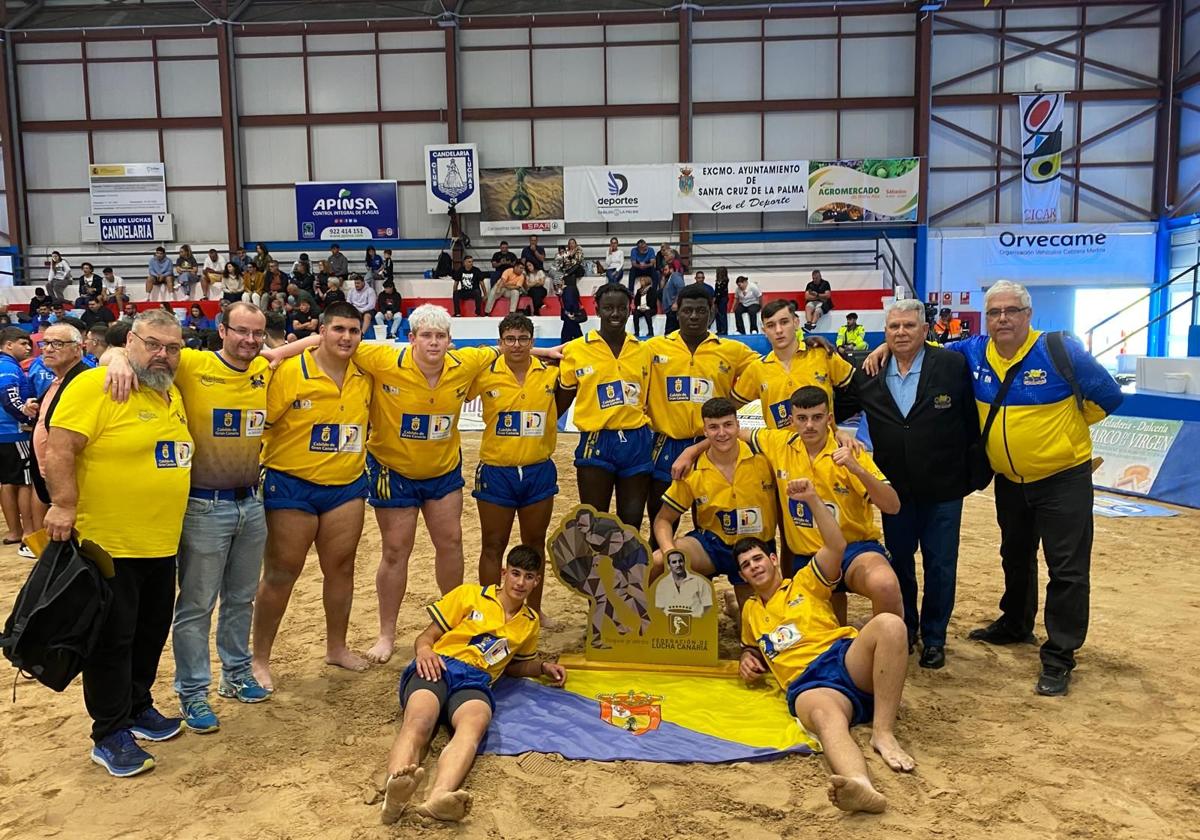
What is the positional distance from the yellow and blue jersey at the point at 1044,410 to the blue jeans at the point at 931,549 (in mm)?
471

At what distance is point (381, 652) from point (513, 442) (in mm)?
1536

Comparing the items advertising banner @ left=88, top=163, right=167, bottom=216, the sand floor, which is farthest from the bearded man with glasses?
advertising banner @ left=88, top=163, right=167, bottom=216

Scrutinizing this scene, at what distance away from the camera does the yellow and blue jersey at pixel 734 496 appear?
5.07 m

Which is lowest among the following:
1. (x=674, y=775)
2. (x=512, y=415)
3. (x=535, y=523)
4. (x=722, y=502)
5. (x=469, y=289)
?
(x=674, y=775)

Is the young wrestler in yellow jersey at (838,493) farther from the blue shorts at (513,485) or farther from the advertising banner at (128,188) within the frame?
the advertising banner at (128,188)

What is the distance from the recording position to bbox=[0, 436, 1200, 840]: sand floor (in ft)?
11.0

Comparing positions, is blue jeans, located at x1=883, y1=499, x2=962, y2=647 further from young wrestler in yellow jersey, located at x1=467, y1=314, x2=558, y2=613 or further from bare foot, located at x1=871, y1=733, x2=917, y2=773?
young wrestler in yellow jersey, located at x1=467, y1=314, x2=558, y2=613

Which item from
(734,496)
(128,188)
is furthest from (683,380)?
(128,188)

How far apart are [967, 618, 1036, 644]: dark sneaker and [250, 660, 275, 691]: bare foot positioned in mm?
4338

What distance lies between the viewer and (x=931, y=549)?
498 cm

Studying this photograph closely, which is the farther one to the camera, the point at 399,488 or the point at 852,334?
the point at 852,334

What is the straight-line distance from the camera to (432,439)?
16.3ft

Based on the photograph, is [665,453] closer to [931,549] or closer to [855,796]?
[931,549]

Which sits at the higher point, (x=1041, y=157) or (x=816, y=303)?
(x=1041, y=157)
